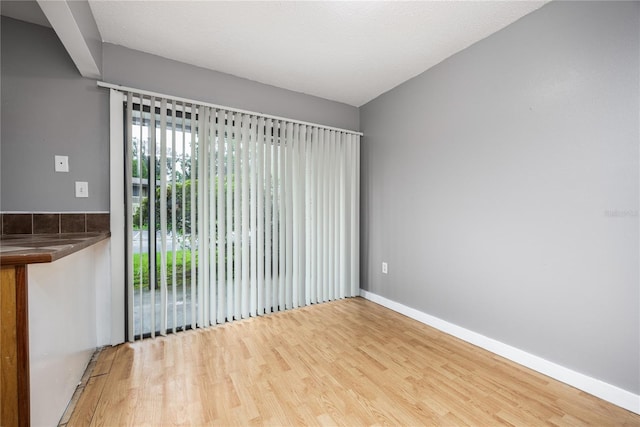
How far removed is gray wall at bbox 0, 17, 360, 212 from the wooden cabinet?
1244mm

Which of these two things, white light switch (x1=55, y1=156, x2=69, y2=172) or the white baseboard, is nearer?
the white baseboard

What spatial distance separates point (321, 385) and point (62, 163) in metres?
2.40

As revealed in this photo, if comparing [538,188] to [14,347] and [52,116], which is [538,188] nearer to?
[14,347]

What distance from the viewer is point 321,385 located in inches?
62.6

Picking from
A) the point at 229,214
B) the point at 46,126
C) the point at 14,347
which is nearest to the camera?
the point at 14,347

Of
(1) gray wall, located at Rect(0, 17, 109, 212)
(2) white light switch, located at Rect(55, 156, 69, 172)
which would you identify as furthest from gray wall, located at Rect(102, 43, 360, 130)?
(2) white light switch, located at Rect(55, 156, 69, 172)

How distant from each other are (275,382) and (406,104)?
8.84 feet

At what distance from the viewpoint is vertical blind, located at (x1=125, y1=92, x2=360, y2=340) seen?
2139 mm

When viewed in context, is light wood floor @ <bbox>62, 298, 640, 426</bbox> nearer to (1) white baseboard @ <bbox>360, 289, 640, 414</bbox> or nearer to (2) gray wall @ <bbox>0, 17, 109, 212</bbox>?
(1) white baseboard @ <bbox>360, 289, 640, 414</bbox>

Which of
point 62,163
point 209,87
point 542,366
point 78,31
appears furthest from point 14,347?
point 542,366

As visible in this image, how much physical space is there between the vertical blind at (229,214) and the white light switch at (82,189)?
276 mm

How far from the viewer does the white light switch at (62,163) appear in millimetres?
1910

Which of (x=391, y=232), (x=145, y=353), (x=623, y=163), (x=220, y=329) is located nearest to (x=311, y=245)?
(x=391, y=232)

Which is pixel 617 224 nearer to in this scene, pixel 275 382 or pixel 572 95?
pixel 572 95
